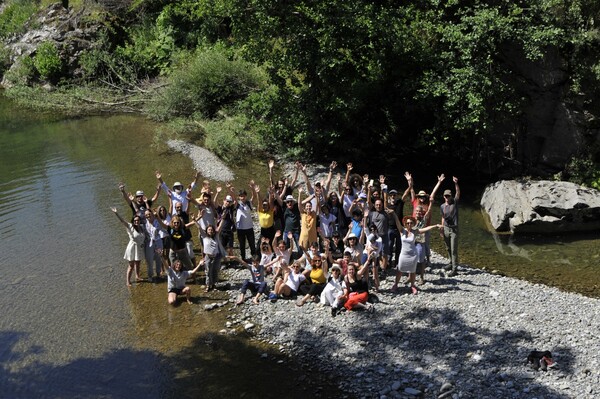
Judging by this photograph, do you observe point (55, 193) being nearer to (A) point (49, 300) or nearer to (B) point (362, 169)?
(A) point (49, 300)

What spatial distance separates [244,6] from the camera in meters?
20.5

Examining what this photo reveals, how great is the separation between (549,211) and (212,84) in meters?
16.0

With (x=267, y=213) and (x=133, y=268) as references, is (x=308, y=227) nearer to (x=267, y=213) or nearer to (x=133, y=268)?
(x=267, y=213)

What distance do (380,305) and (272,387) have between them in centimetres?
323

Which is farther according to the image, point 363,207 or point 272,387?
point 363,207

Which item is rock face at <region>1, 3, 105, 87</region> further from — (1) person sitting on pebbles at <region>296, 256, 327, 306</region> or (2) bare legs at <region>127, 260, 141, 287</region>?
(1) person sitting on pebbles at <region>296, 256, 327, 306</region>

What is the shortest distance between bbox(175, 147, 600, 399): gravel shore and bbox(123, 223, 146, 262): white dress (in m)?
2.34

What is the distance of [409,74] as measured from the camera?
2114cm

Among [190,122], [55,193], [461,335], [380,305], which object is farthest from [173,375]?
[190,122]

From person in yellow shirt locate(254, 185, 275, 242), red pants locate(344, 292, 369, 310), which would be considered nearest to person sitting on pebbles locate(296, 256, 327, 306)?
red pants locate(344, 292, 369, 310)

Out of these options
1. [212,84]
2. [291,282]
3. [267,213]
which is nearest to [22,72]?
[212,84]

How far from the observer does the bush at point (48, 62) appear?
38688 mm

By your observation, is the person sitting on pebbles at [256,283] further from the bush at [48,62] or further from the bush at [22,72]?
the bush at [22,72]

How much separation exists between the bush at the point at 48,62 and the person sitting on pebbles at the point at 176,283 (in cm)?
3032
